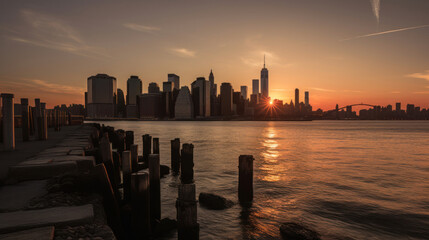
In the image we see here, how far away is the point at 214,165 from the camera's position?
20672 mm

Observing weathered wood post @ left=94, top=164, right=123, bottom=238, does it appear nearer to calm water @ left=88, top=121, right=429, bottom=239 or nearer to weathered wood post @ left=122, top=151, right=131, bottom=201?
calm water @ left=88, top=121, right=429, bottom=239

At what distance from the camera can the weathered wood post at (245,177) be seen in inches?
359

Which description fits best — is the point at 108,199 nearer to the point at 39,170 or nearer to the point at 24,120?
the point at 39,170

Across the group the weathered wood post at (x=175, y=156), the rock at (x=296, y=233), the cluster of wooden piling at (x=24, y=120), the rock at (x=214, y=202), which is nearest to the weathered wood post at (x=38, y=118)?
the cluster of wooden piling at (x=24, y=120)

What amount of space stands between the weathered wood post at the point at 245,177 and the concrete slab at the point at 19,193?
605 cm

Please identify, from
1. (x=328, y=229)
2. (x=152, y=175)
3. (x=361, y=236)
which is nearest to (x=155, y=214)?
(x=152, y=175)

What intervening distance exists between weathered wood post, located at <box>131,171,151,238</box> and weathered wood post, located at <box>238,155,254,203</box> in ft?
13.1

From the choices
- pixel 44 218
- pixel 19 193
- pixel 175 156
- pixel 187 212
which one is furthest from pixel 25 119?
pixel 187 212

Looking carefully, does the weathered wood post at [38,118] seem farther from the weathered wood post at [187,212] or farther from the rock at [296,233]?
the rock at [296,233]

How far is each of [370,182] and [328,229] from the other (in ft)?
29.7

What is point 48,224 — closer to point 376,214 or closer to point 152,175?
point 152,175

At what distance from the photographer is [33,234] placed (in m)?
3.83

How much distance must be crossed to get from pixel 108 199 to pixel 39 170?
101 inches

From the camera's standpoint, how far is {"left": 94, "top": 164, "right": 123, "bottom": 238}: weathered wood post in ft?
21.0
